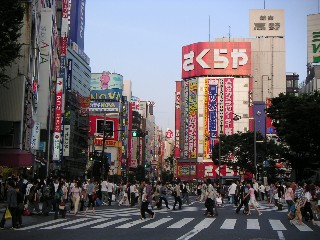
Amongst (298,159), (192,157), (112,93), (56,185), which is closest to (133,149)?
(112,93)

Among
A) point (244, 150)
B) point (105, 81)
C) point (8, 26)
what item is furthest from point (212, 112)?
point (8, 26)

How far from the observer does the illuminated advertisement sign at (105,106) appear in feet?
386

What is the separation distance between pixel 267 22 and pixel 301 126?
80.3 m

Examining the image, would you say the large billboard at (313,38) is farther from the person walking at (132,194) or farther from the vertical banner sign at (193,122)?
the vertical banner sign at (193,122)

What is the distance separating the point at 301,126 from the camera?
125 ft

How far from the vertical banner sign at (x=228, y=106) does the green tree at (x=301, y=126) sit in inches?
2557

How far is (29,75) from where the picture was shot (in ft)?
134

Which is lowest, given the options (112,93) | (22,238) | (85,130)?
(22,238)

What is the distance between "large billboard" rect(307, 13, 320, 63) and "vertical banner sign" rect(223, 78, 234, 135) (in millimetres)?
34799

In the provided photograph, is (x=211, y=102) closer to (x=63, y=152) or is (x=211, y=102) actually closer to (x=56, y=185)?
(x=63, y=152)

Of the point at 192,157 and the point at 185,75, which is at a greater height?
the point at 185,75

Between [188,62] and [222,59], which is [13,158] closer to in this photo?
[222,59]

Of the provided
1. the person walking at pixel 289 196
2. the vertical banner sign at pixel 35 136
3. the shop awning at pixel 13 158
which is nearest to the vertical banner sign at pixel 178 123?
the vertical banner sign at pixel 35 136

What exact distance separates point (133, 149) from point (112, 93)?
854 inches
